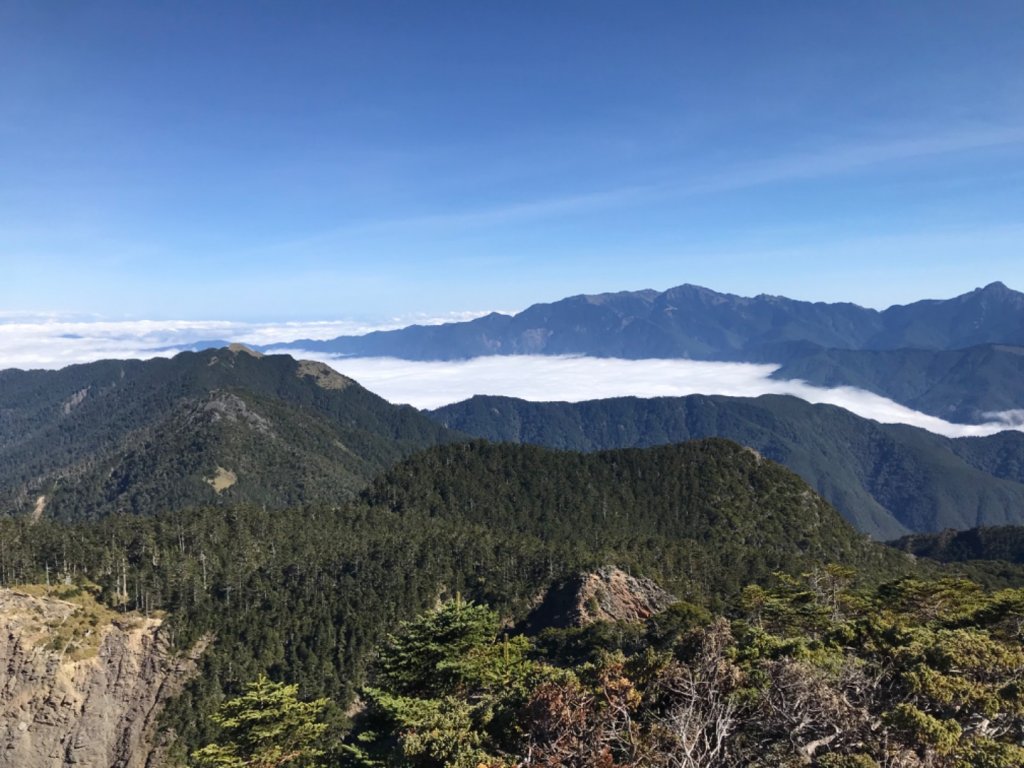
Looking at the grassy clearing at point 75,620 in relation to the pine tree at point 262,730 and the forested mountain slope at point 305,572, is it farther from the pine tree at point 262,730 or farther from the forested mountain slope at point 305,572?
the pine tree at point 262,730

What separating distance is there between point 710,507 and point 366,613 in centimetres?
11883

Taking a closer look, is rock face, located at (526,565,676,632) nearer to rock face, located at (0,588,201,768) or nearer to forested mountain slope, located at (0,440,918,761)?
forested mountain slope, located at (0,440,918,761)

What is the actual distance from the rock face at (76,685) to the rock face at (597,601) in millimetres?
64172

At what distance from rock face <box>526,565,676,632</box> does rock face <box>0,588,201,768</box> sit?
6417 cm

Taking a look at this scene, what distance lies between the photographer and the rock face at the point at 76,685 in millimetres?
96125

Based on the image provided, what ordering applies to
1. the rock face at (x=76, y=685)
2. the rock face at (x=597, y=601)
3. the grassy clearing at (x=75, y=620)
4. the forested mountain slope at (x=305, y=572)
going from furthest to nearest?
the forested mountain slope at (x=305, y=572), the rock face at (x=597, y=601), the grassy clearing at (x=75, y=620), the rock face at (x=76, y=685)

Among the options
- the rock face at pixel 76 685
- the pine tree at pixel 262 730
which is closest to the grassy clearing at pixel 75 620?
the rock face at pixel 76 685

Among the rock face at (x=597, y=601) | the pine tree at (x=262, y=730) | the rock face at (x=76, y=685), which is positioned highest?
the pine tree at (x=262, y=730)

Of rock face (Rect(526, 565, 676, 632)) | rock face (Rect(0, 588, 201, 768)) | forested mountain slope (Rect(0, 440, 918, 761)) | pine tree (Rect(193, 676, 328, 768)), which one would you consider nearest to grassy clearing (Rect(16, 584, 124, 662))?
rock face (Rect(0, 588, 201, 768))

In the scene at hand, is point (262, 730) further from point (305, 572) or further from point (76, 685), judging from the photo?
point (305, 572)

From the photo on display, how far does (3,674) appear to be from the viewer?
95.8 metres

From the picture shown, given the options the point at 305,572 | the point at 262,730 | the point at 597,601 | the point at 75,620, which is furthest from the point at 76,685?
the point at 597,601

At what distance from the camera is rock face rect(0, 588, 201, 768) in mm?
96125

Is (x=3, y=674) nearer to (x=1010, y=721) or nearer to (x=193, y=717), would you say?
(x=193, y=717)
